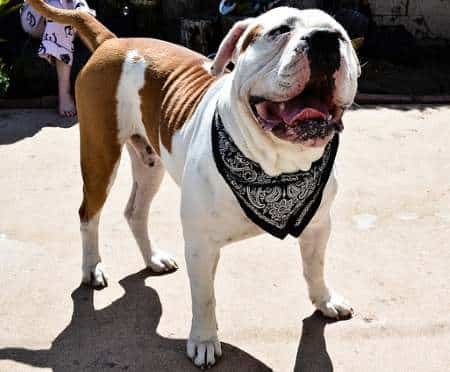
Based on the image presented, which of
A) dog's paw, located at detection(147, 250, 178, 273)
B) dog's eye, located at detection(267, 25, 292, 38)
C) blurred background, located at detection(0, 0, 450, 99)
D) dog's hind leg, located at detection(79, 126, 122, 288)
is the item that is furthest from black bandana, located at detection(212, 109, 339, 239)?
blurred background, located at detection(0, 0, 450, 99)

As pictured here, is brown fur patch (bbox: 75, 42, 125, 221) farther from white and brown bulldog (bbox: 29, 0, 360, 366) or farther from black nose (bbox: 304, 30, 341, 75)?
black nose (bbox: 304, 30, 341, 75)

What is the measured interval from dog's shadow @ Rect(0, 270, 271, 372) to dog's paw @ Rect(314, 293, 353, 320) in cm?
49

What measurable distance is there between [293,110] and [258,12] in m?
5.45

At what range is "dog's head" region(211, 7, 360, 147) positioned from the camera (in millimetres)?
2514

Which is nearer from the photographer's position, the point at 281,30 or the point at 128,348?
the point at 281,30

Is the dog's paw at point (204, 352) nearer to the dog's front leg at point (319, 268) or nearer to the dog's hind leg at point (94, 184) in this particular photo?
the dog's front leg at point (319, 268)

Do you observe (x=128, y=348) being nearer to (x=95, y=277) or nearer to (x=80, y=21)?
(x=95, y=277)

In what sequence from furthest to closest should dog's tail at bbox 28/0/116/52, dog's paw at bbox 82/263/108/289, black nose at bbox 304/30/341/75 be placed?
dog's paw at bbox 82/263/108/289, dog's tail at bbox 28/0/116/52, black nose at bbox 304/30/341/75

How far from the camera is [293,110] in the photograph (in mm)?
2615

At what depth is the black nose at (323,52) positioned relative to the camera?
250 centimetres

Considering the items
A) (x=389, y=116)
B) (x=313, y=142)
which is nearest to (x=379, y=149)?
(x=389, y=116)

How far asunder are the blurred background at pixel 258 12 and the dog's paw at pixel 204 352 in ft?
14.9

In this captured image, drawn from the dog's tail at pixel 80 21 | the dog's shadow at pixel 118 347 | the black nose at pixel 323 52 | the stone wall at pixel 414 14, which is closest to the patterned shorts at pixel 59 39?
the dog's tail at pixel 80 21

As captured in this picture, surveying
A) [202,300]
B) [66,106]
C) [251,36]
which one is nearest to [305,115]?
[251,36]
